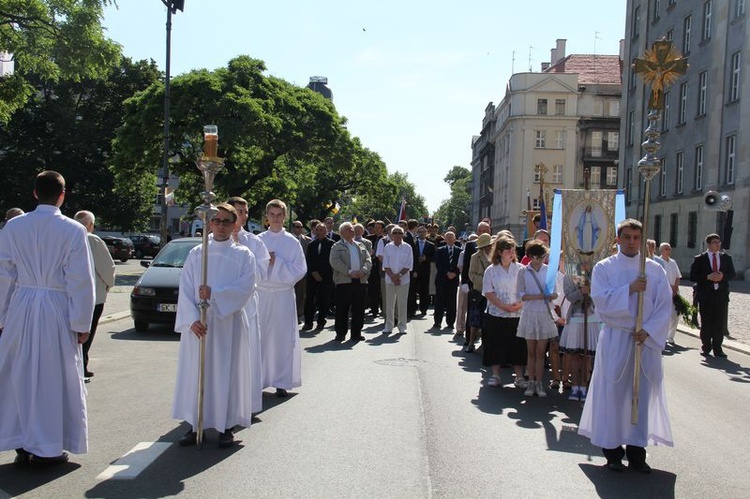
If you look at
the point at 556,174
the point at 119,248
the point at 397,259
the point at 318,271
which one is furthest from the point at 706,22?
the point at 556,174

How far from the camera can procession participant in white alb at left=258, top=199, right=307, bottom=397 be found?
27.4 feet

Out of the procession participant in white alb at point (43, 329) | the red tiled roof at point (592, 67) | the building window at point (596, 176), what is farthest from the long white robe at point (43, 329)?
the red tiled roof at point (592, 67)

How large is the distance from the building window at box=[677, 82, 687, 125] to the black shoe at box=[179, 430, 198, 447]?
1549 inches

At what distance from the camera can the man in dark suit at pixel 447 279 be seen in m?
15.9

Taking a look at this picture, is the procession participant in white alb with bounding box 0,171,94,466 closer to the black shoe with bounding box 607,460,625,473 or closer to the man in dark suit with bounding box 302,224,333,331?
the black shoe with bounding box 607,460,625,473

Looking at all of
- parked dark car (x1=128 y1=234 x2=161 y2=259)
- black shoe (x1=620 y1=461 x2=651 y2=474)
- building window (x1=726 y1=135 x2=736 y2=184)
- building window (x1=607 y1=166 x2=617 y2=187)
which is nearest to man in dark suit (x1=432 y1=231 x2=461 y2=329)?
black shoe (x1=620 y1=461 x2=651 y2=474)

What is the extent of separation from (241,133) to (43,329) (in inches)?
1066

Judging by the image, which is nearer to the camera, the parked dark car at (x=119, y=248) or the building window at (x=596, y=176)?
the parked dark car at (x=119, y=248)

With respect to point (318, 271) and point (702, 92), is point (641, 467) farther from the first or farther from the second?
point (702, 92)

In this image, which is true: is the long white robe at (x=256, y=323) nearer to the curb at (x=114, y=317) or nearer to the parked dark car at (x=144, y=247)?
the curb at (x=114, y=317)

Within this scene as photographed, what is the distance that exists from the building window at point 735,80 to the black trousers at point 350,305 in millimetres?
26932

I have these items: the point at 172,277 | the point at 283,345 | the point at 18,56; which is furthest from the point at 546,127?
the point at 283,345

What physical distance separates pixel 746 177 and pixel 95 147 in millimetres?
36706

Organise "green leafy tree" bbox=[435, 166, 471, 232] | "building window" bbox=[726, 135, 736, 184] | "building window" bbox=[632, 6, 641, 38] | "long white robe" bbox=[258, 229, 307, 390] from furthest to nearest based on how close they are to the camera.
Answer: "green leafy tree" bbox=[435, 166, 471, 232] → "building window" bbox=[632, 6, 641, 38] → "building window" bbox=[726, 135, 736, 184] → "long white robe" bbox=[258, 229, 307, 390]
